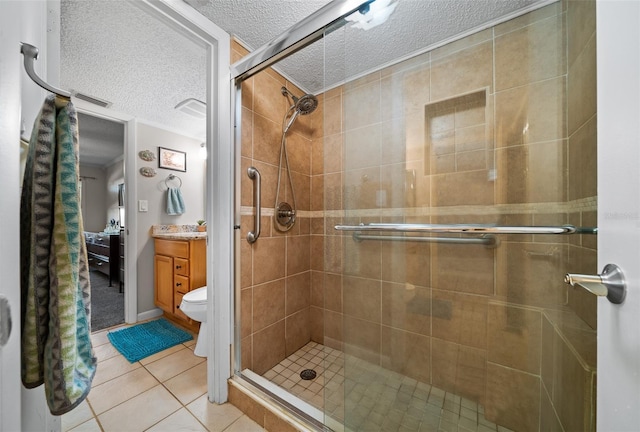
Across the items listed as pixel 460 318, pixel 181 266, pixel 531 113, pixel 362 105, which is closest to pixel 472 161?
pixel 531 113

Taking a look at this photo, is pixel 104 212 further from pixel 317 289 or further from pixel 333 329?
pixel 333 329

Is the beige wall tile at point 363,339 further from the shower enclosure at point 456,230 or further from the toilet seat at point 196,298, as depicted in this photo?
the toilet seat at point 196,298

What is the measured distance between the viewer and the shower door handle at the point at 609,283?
34cm

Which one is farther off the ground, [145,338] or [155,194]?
[155,194]

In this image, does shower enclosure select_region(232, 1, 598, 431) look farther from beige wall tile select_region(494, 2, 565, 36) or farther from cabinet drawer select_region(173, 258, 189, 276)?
cabinet drawer select_region(173, 258, 189, 276)

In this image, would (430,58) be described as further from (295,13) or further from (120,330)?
(120,330)

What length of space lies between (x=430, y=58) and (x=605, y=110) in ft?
3.35

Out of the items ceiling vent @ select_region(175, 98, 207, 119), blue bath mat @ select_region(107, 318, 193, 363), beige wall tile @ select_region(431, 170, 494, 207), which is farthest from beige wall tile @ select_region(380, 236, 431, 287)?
ceiling vent @ select_region(175, 98, 207, 119)

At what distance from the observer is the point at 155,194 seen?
8.18 ft

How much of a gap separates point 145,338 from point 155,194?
1410 mm

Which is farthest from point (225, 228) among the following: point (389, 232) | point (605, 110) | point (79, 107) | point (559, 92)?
point (79, 107)

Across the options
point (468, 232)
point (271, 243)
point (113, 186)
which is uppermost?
point (113, 186)

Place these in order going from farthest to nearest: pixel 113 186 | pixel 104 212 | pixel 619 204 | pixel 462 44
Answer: pixel 104 212 < pixel 113 186 < pixel 462 44 < pixel 619 204

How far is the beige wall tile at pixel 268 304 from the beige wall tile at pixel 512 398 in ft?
3.93
